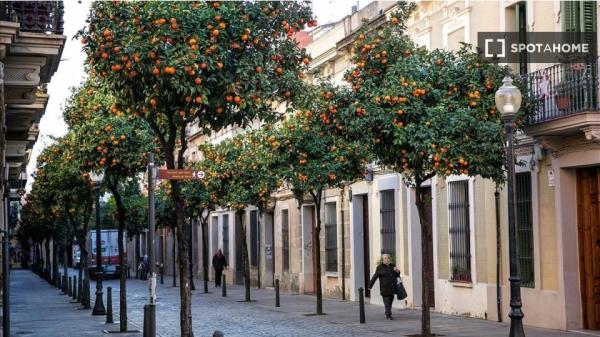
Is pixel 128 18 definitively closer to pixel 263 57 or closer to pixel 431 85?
pixel 263 57

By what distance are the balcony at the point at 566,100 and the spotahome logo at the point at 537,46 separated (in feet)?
1.11

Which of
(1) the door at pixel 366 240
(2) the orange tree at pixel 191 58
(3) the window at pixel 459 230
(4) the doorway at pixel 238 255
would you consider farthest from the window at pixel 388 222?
(4) the doorway at pixel 238 255

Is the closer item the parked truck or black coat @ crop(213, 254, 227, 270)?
black coat @ crop(213, 254, 227, 270)

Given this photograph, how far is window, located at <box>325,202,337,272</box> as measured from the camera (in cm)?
3541

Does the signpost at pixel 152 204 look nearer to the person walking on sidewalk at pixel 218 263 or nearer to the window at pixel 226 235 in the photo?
the person walking on sidewalk at pixel 218 263

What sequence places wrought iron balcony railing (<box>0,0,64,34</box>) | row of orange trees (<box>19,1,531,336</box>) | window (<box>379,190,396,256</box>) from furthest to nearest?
window (<box>379,190,396,256</box>)
wrought iron balcony railing (<box>0,0,64,34</box>)
row of orange trees (<box>19,1,531,336</box>)

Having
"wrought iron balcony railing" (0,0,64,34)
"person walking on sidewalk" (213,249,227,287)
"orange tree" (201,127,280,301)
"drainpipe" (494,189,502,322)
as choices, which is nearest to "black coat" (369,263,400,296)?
"drainpipe" (494,189,502,322)

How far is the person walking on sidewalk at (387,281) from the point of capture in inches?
970

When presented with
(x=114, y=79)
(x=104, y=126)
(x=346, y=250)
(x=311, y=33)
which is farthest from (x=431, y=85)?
(x=311, y=33)

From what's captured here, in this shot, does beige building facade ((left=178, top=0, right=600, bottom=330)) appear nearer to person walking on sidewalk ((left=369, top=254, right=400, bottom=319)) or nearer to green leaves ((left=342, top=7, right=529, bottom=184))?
green leaves ((left=342, top=7, right=529, bottom=184))

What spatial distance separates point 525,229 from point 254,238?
83.8ft

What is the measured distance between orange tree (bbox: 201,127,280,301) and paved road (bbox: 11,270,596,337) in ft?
10.6

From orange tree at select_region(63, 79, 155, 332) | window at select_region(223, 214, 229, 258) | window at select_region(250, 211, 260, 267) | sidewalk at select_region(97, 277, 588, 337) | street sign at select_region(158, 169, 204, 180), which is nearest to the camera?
street sign at select_region(158, 169, 204, 180)

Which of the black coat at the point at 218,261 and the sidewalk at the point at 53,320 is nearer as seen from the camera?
the sidewalk at the point at 53,320
